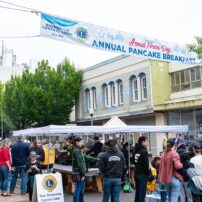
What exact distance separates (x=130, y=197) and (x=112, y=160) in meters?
3.71

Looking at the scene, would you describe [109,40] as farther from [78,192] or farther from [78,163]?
[78,192]

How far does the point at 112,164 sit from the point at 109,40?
18.2 ft

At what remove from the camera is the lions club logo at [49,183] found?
909cm

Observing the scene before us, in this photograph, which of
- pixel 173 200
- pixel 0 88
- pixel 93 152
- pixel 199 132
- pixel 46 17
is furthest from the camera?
pixel 0 88

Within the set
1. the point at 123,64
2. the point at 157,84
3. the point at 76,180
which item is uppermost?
the point at 123,64

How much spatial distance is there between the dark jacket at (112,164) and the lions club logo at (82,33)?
15.6 ft

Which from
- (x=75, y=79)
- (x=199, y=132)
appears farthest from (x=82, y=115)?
(x=199, y=132)

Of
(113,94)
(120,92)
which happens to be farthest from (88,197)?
(113,94)

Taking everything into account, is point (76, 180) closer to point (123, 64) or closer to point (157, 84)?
point (157, 84)

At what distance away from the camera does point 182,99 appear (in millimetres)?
25078

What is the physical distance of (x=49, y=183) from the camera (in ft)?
30.1

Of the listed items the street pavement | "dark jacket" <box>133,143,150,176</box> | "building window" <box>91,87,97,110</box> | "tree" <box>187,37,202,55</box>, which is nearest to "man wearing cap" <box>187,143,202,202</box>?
"dark jacket" <box>133,143,150,176</box>

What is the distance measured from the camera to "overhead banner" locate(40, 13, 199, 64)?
10.6m

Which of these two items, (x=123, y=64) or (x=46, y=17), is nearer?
(x=46, y=17)
